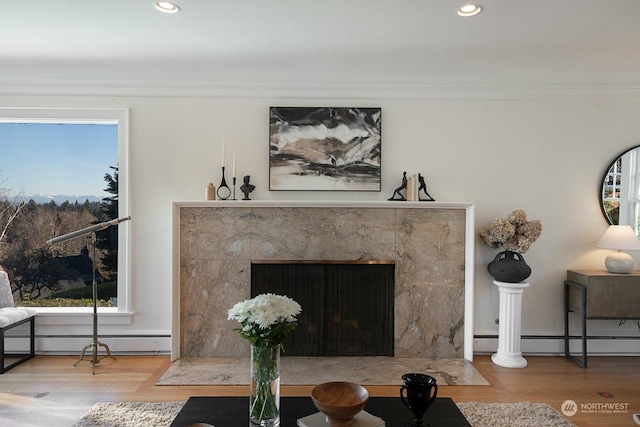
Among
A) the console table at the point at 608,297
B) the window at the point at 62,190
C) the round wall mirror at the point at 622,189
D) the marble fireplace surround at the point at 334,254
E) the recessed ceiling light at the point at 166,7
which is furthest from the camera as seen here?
the window at the point at 62,190

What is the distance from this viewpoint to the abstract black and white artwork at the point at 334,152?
3660 millimetres

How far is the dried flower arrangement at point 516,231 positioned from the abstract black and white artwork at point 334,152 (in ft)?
3.50

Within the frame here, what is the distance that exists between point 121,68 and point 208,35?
1.15m

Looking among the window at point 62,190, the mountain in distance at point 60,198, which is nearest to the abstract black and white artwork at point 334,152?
the window at point 62,190

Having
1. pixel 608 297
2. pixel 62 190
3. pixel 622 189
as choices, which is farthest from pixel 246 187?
pixel 622 189

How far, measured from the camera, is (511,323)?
135 inches

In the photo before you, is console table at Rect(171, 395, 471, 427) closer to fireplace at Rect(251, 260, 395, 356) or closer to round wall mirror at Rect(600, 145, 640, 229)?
fireplace at Rect(251, 260, 395, 356)

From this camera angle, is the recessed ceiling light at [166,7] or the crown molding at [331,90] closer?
the recessed ceiling light at [166,7]

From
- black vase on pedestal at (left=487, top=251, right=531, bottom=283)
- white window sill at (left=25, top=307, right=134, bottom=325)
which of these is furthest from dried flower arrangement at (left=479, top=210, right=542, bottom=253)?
white window sill at (left=25, top=307, right=134, bottom=325)

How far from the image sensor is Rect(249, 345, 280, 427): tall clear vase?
1673 millimetres

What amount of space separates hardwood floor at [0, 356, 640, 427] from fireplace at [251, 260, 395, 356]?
66 cm

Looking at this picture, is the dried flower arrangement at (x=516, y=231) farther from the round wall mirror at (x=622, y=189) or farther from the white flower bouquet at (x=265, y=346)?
the white flower bouquet at (x=265, y=346)

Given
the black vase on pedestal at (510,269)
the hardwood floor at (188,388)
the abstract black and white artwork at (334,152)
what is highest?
the abstract black and white artwork at (334,152)

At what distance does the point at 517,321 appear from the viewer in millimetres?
3422
